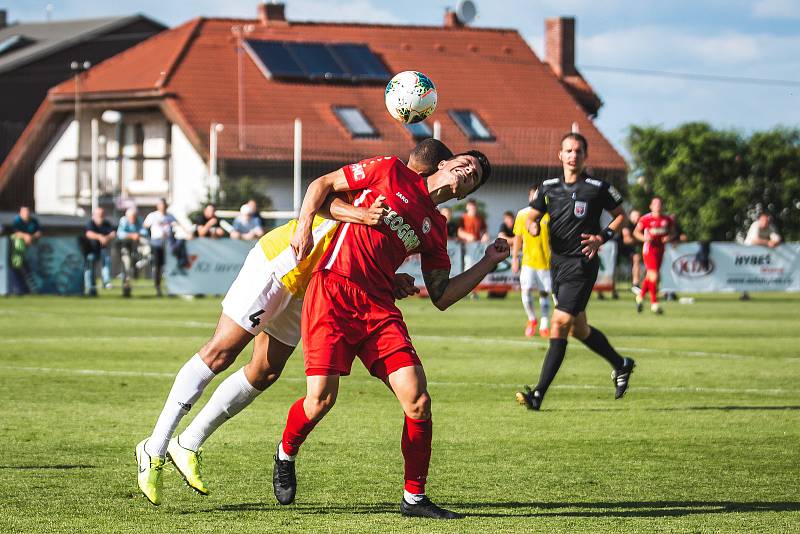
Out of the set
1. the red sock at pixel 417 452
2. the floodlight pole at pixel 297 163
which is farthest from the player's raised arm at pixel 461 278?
the floodlight pole at pixel 297 163

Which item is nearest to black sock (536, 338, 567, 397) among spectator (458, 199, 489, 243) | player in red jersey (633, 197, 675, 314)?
player in red jersey (633, 197, 675, 314)

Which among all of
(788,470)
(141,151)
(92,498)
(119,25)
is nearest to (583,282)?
(788,470)

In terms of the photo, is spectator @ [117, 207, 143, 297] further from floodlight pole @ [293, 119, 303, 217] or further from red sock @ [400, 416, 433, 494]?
red sock @ [400, 416, 433, 494]

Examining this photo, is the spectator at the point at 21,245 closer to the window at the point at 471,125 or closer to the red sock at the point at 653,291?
the red sock at the point at 653,291

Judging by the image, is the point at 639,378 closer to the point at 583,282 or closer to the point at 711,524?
the point at 583,282

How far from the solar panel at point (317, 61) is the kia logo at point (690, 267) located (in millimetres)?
24729

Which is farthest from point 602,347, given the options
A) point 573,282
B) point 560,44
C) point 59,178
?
point 560,44

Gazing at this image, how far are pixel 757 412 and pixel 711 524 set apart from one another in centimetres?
471

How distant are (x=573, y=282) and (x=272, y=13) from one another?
159 feet

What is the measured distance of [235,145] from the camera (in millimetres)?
48812

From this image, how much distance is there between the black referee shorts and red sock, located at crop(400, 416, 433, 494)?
200 inches

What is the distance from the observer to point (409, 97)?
26.2 feet

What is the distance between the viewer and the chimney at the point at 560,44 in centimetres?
6369

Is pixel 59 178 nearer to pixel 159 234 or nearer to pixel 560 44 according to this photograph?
pixel 560 44
